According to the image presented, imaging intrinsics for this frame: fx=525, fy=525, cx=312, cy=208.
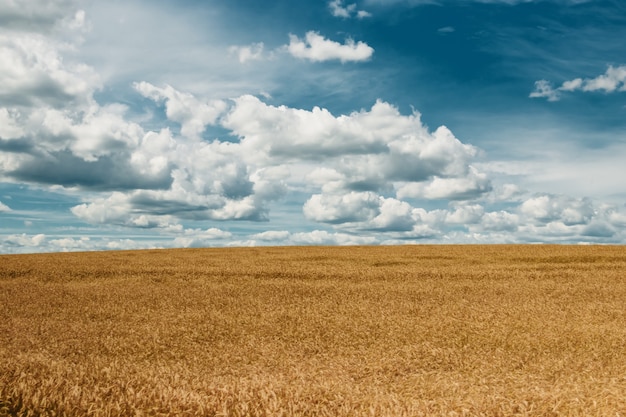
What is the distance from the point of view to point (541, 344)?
8023 millimetres

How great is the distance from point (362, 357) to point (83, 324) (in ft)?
19.1

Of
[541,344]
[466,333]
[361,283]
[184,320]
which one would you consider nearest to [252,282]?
[361,283]

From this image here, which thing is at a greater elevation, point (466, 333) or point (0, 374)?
point (0, 374)

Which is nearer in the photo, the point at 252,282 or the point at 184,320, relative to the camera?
the point at 184,320

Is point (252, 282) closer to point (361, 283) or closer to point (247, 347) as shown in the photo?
point (361, 283)

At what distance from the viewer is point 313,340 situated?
28.0ft

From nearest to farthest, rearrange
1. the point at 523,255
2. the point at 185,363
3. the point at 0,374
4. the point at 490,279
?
the point at 0,374
the point at 185,363
the point at 490,279
the point at 523,255

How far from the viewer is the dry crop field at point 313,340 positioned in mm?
3596

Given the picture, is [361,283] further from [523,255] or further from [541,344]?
[523,255]

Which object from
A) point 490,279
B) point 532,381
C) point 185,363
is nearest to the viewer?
point 532,381

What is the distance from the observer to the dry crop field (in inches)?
142

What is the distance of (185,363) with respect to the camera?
24.0 ft

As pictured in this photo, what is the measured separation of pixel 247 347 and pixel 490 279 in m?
10.9

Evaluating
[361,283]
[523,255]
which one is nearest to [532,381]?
[361,283]
